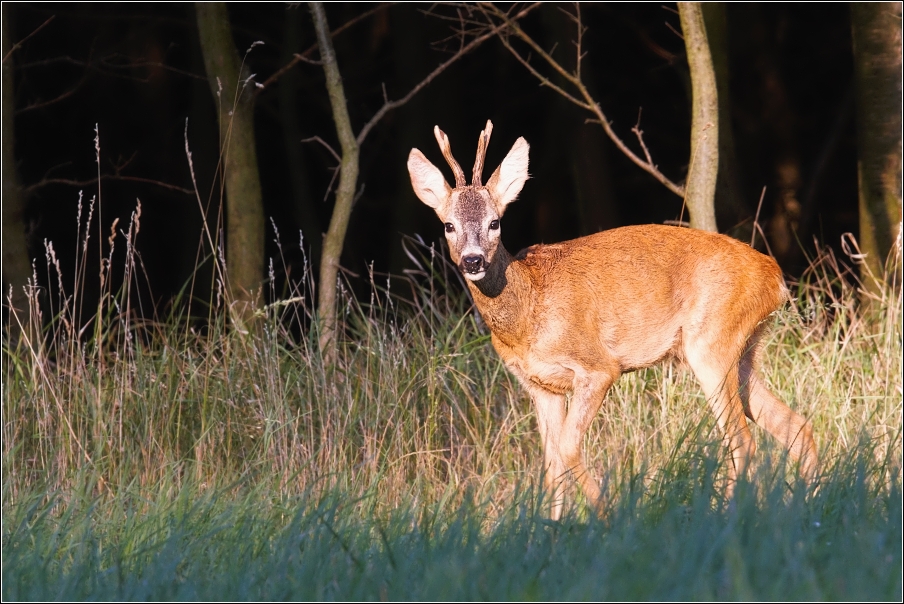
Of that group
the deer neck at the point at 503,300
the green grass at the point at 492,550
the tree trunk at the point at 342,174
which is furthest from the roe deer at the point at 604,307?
the tree trunk at the point at 342,174

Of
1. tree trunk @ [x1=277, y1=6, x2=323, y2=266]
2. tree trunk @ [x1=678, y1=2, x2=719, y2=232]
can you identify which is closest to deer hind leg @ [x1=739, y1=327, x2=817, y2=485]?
tree trunk @ [x1=678, y1=2, x2=719, y2=232]

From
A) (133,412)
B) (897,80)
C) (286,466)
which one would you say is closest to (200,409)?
(133,412)

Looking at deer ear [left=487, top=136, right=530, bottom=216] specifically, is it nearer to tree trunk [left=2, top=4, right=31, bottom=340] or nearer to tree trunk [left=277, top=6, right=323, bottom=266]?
tree trunk [left=2, top=4, right=31, bottom=340]

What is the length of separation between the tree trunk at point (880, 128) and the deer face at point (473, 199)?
3.55 metres

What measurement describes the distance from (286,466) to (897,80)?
5034 mm

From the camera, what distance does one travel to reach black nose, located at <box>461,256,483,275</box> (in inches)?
239

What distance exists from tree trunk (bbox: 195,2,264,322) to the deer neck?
2.60 metres

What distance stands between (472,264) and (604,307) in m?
0.96

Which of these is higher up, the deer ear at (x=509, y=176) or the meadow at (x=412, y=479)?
the deer ear at (x=509, y=176)

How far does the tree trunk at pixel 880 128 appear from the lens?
9133 mm

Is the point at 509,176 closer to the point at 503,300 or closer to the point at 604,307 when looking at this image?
the point at 503,300

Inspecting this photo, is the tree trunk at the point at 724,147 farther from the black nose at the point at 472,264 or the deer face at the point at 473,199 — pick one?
the black nose at the point at 472,264

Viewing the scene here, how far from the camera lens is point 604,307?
673 cm

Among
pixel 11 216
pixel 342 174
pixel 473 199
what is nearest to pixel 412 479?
pixel 473 199
